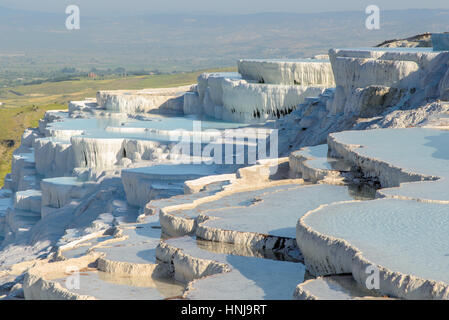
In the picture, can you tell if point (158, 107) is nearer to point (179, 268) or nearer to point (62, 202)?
point (62, 202)

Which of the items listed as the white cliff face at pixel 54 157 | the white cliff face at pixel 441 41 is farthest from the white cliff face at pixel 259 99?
the white cliff face at pixel 441 41

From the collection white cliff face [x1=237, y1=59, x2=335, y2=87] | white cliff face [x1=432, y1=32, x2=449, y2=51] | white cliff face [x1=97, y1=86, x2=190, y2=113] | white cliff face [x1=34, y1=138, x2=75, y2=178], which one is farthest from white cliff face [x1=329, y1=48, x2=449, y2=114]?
white cliff face [x1=97, y1=86, x2=190, y2=113]

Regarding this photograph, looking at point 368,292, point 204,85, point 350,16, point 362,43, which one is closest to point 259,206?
point 368,292

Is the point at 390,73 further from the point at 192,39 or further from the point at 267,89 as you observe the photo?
the point at 192,39

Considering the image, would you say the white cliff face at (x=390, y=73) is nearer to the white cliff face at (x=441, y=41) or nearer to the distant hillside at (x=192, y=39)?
the white cliff face at (x=441, y=41)

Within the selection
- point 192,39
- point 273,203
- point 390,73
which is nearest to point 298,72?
point 390,73
